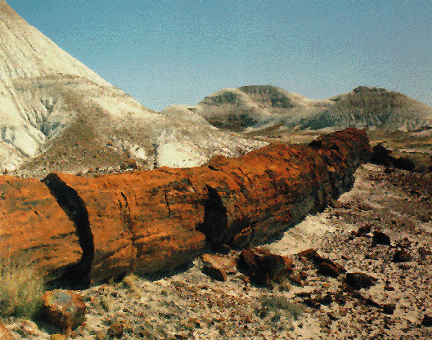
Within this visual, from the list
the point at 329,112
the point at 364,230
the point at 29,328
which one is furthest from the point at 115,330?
the point at 329,112

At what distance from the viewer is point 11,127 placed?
2048 cm

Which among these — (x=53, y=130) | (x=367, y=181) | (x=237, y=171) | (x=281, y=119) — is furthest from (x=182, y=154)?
(x=281, y=119)

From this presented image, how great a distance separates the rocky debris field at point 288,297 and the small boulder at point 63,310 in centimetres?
11

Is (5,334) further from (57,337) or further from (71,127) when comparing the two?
(71,127)

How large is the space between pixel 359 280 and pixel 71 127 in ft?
73.9

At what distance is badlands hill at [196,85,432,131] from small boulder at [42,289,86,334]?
8592cm

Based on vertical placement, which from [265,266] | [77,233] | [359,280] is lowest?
[359,280]

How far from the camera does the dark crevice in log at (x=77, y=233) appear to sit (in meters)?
5.60

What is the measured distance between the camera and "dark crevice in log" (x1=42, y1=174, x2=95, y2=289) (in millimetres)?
5597

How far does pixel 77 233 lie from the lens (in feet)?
18.9

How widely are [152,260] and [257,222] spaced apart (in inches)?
182

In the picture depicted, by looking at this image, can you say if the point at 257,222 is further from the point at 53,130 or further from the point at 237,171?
the point at 53,130

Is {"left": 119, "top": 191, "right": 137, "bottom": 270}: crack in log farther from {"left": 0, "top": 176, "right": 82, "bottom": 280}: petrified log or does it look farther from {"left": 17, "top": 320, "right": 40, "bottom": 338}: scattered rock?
{"left": 17, "top": 320, "right": 40, "bottom": 338}: scattered rock

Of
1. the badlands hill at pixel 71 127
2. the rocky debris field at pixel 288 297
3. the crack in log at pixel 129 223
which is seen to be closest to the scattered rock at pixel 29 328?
the rocky debris field at pixel 288 297
